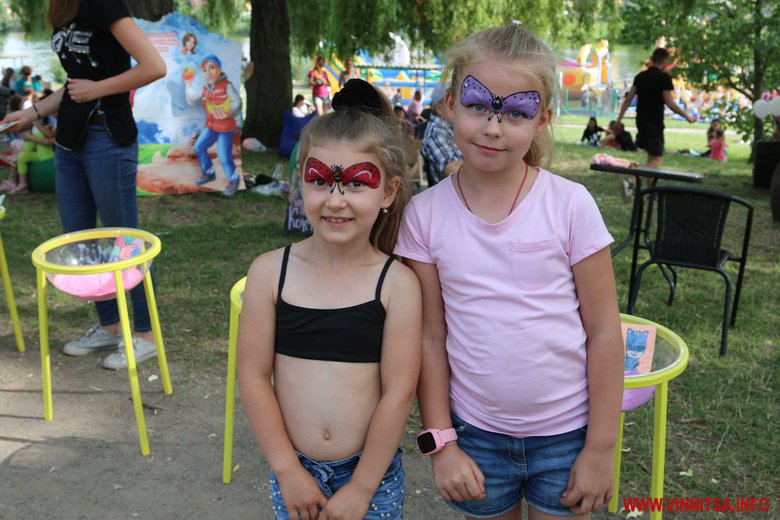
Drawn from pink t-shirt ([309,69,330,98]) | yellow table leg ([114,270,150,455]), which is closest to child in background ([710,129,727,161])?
pink t-shirt ([309,69,330,98])

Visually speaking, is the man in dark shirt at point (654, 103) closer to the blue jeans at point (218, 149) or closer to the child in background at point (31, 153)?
the blue jeans at point (218, 149)

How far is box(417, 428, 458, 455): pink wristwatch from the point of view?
5.49 feet

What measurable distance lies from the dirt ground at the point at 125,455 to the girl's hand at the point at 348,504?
3.63 ft

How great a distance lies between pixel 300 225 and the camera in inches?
264

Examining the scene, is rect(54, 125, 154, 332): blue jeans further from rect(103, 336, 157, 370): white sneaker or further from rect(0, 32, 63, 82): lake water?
rect(0, 32, 63, 82): lake water

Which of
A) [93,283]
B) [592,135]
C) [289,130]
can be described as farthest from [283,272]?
[592,135]

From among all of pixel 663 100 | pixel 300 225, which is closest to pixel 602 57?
pixel 663 100

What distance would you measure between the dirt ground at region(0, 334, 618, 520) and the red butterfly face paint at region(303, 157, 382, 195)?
1535 millimetres

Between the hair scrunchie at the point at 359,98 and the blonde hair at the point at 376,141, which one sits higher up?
the hair scrunchie at the point at 359,98

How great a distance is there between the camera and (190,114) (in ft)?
27.7

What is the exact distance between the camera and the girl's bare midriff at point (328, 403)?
5.61 feet

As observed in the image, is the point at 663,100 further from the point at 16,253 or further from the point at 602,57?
the point at 602,57

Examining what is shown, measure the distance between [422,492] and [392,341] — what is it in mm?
1387

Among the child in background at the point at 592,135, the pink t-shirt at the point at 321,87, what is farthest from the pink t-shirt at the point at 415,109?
the child in background at the point at 592,135
